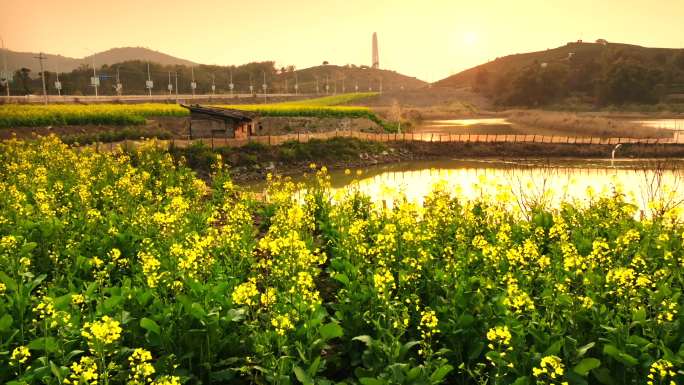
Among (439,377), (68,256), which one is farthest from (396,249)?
(68,256)

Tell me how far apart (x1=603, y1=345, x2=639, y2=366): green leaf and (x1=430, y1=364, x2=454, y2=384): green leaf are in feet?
6.68

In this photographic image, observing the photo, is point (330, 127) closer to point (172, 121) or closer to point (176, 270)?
point (172, 121)

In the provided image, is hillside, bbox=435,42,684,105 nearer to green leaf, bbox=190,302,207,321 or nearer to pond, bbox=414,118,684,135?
pond, bbox=414,118,684,135

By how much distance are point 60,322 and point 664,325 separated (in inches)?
305

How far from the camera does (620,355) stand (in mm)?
6113

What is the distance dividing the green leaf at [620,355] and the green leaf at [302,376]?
359 centimetres

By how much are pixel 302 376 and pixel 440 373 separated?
1574mm

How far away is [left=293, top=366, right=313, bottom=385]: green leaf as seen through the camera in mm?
5961

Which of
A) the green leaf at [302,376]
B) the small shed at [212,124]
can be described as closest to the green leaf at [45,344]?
the green leaf at [302,376]

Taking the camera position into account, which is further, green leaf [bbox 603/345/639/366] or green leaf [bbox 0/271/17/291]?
green leaf [bbox 0/271/17/291]

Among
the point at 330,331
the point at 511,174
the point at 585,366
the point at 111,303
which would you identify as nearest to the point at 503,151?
the point at 511,174

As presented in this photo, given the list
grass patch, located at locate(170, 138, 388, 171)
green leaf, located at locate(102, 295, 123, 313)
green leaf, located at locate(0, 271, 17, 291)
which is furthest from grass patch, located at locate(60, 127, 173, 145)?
green leaf, located at locate(102, 295, 123, 313)

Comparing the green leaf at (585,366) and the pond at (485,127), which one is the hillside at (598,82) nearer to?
the pond at (485,127)

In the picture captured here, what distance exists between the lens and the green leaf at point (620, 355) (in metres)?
6.02
